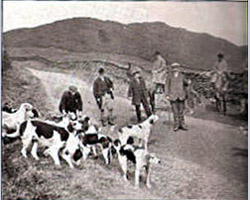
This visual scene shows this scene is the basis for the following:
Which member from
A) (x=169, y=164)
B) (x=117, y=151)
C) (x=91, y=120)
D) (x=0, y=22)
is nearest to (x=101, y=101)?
→ (x=91, y=120)

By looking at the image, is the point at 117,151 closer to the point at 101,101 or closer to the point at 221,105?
the point at 101,101

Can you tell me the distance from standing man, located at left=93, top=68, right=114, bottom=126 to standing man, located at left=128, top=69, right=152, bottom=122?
0.23 ft

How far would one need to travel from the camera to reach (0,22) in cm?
169

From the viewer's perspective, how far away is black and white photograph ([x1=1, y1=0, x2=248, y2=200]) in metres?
1.65

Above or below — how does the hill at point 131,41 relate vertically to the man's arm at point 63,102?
above

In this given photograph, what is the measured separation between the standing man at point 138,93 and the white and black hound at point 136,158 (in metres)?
0.11

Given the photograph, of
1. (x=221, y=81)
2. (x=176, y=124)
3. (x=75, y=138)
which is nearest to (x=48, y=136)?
(x=75, y=138)

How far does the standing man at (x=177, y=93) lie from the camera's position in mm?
1667

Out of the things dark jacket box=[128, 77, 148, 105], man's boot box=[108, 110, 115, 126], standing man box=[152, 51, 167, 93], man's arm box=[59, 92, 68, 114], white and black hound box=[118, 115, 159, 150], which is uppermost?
standing man box=[152, 51, 167, 93]

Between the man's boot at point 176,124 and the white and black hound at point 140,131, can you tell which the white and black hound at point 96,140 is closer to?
the white and black hound at point 140,131

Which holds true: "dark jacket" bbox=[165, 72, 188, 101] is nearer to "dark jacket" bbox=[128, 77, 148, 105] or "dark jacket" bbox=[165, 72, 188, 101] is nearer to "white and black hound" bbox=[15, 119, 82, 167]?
"dark jacket" bbox=[128, 77, 148, 105]

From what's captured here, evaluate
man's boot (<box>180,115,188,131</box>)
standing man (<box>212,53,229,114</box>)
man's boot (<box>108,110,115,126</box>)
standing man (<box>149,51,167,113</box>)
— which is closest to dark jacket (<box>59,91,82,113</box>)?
man's boot (<box>108,110,115,126</box>)

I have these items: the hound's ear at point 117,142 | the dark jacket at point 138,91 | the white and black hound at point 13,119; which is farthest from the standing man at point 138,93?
the white and black hound at point 13,119

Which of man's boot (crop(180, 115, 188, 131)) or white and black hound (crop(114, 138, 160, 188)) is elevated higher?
man's boot (crop(180, 115, 188, 131))
